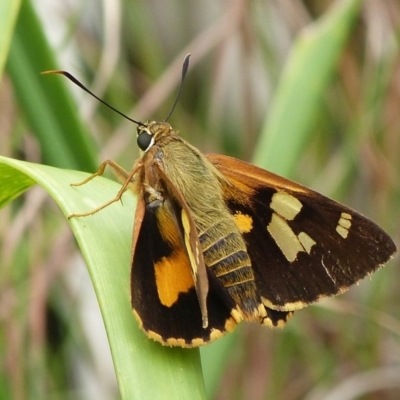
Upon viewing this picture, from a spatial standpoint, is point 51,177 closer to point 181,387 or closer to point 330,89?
point 181,387

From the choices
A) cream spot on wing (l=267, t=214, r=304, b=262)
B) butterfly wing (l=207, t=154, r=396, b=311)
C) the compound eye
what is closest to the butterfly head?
the compound eye

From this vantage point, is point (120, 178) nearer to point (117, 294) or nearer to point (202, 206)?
point (202, 206)

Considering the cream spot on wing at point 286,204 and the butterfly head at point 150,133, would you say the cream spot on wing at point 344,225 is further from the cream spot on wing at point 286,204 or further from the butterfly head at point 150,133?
the butterfly head at point 150,133

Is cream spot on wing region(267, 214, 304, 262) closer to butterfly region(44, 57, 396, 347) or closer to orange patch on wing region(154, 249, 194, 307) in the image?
butterfly region(44, 57, 396, 347)

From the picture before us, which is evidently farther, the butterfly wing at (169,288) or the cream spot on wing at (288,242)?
the cream spot on wing at (288,242)

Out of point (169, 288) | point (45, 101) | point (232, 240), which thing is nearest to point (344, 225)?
point (232, 240)

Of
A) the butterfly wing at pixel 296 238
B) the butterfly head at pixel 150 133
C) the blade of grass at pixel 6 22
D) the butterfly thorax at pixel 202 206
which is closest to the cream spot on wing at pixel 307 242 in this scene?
the butterfly wing at pixel 296 238
